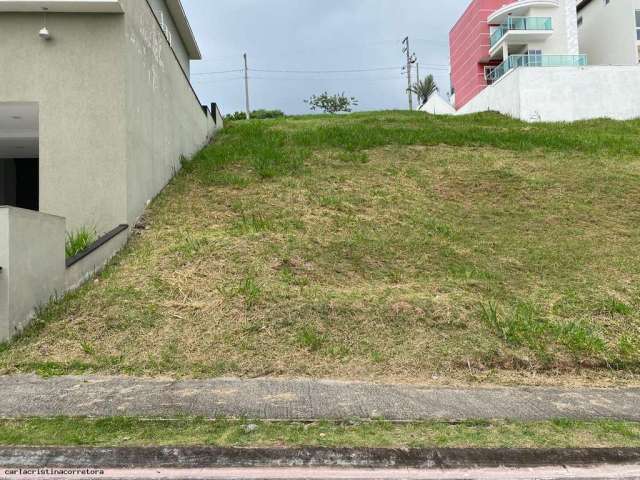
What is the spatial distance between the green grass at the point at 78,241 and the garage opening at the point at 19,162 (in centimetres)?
305

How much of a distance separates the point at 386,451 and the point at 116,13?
8045mm

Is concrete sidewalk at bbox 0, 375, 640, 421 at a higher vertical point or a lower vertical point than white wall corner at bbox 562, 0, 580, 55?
lower

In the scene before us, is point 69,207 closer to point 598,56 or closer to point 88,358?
point 88,358

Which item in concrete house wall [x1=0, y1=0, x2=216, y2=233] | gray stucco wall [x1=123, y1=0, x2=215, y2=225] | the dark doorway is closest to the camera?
concrete house wall [x1=0, y1=0, x2=216, y2=233]

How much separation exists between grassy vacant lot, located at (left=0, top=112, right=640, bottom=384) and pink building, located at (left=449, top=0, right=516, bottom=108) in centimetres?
2380

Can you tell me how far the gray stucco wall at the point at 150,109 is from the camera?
333 inches

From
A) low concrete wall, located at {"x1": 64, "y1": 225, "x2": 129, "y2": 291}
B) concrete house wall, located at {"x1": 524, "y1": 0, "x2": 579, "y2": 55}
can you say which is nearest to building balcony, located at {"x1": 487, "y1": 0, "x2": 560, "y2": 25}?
concrete house wall, located at {"x1": 524, "y1": 0, "x2": 579, "y2": 55}

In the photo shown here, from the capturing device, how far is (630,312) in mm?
6367

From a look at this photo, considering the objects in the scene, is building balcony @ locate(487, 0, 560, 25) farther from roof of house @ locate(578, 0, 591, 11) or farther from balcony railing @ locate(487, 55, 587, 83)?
balcony railing @ locate(487, 55, 587, 83)

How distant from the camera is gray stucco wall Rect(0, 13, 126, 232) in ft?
26.3

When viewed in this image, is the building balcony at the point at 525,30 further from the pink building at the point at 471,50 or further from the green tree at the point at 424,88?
the green tree at the point at 424,88

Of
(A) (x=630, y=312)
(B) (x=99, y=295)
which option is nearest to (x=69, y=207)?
(B) (x=99, y=295)

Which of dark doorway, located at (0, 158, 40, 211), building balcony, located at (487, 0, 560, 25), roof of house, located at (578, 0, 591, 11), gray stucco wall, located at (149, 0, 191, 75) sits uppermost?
roof of house, located at (578, 0, 591, 11)

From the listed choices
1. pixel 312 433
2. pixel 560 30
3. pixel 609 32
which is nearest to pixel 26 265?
pixel 312 433
